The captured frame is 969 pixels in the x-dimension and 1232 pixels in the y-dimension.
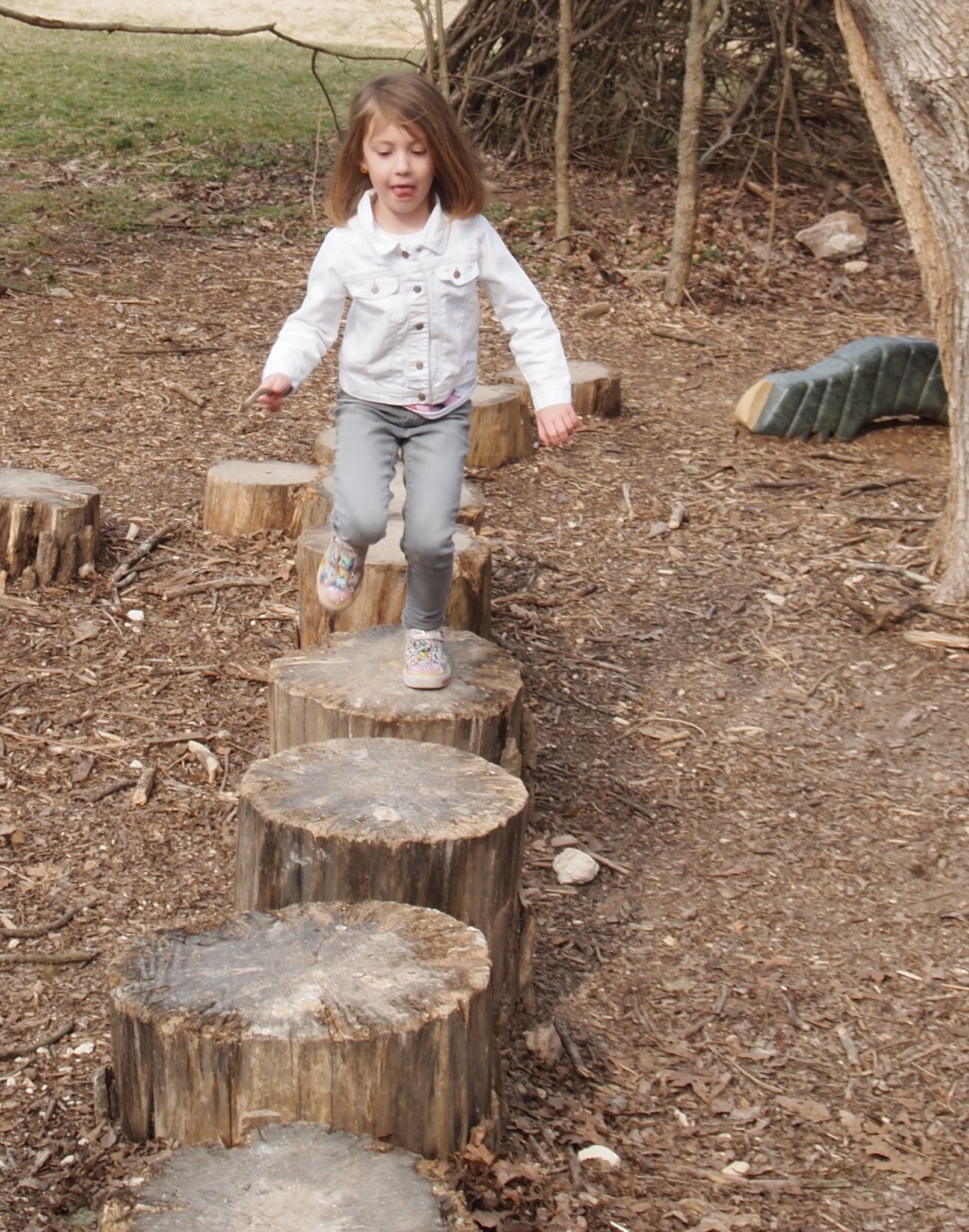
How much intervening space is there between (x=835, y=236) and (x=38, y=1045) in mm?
8193

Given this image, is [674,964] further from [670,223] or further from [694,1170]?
[670,223]

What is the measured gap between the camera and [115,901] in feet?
11.0

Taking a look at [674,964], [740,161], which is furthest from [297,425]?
[740,161]

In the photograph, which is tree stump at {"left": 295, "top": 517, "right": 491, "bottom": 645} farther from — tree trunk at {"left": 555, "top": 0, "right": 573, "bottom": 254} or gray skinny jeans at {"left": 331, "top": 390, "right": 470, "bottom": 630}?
A: tree trunk at {"left": 555, "top": 0, "right": 573, "bottom": 254}

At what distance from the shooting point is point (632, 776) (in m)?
4.15

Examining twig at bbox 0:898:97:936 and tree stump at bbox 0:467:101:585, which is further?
tree stump at bbox 0:467:101:585

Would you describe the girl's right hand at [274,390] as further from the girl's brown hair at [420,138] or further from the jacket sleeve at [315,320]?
the girl's brown hair at [420,138]

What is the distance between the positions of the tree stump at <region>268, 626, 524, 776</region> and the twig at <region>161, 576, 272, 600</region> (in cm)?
142

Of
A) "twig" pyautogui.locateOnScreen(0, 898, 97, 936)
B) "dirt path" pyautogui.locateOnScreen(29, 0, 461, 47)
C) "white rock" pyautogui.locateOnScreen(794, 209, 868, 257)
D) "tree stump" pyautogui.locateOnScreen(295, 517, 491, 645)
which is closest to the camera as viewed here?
"twig" pyautogui.locateOnScreen(0, 898, 97, 936)

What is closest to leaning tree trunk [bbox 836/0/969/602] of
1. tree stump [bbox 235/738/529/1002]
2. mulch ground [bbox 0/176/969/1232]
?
mulch ground [bbox 0/176/969/1232]

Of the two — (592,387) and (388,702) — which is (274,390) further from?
(592,387)

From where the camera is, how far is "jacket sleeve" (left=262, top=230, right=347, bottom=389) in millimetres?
3459

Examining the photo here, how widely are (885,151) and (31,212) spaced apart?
5670 millimetres

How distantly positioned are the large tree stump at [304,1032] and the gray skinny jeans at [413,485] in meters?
1.20
